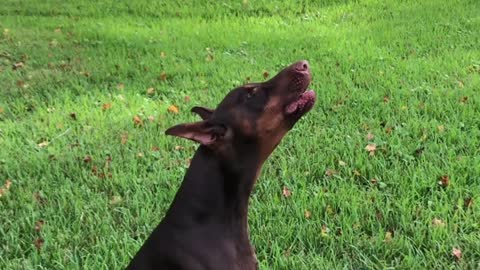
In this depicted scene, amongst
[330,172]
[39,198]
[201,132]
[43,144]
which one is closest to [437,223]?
[330,172]

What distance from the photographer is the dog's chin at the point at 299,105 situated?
2.63m

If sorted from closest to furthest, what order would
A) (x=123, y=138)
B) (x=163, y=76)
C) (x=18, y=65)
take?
(x=123, y=138) → (x=163, y=76) → (x=18, y=65)

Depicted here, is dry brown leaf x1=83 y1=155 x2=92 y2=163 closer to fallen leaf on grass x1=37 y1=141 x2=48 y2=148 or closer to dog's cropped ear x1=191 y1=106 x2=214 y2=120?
fallen leaf on grass x1=37 y1=141 x2=48 y2=148

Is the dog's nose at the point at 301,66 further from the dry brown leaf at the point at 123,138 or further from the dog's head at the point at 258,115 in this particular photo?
the dry brown leaf at the point at 123,138

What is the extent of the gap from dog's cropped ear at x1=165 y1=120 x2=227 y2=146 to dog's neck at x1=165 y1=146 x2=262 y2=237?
6 cm

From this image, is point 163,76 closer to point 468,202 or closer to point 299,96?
point 468,202

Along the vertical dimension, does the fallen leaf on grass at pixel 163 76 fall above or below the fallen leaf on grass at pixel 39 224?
below

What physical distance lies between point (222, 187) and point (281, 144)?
249 centimetres

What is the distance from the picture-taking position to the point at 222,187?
2.51 metres

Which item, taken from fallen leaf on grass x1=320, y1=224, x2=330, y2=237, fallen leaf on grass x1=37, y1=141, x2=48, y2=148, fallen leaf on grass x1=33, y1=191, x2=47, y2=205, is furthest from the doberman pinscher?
fallen leaf on grass x1=37, y1=141, x2=48, y2=148

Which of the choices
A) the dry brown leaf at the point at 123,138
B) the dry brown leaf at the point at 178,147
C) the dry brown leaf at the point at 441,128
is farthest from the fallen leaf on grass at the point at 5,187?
the dry brown leaf at the point at 441,128

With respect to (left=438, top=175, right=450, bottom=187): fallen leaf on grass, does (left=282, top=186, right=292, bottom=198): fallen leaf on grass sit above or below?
below

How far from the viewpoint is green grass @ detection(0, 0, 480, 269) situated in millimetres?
3635

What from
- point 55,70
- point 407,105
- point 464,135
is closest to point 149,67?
point 55,70
